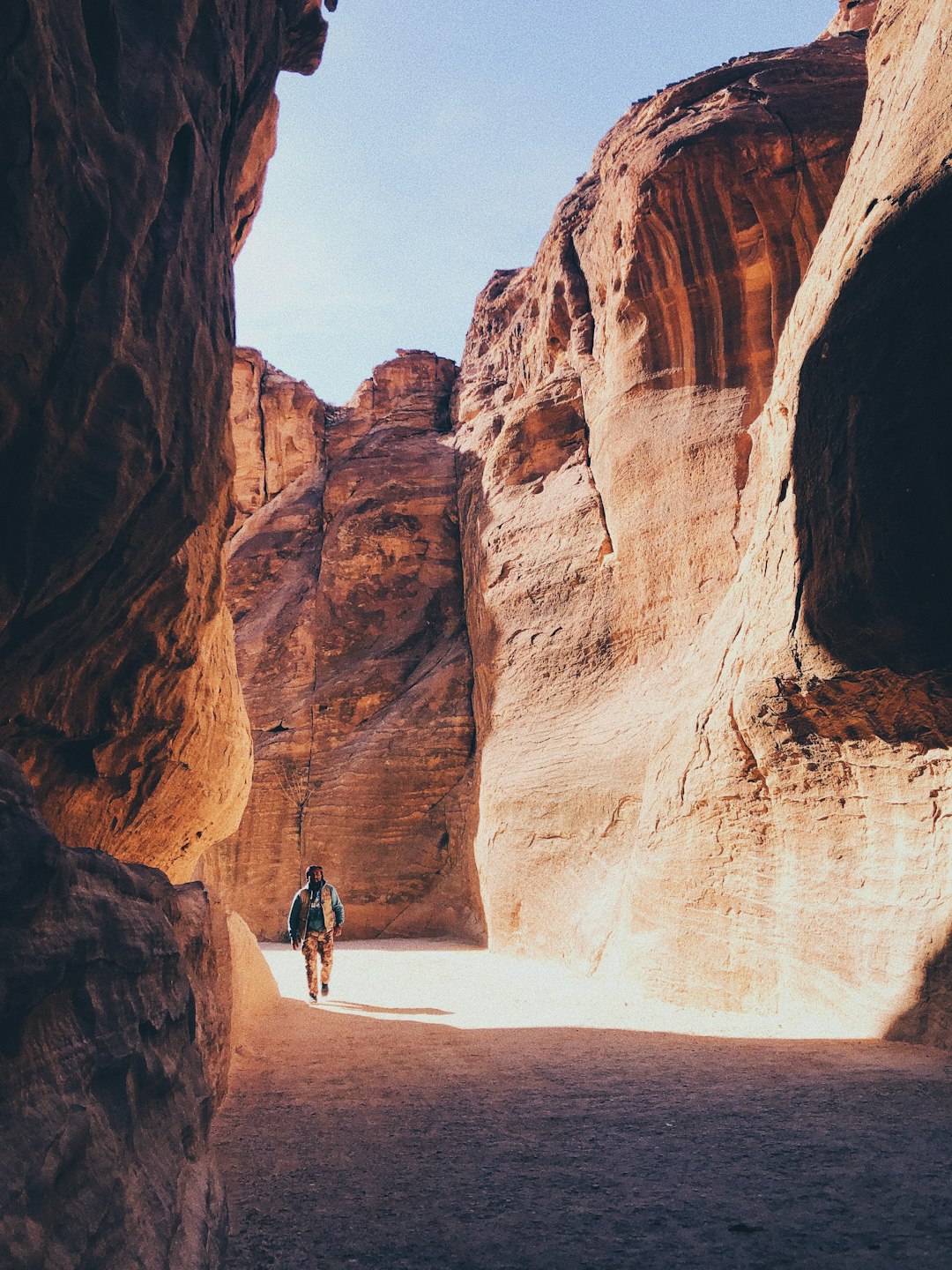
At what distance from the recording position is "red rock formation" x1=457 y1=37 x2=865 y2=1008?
1315 cm

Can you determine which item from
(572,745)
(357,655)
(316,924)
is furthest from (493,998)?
(357,655)

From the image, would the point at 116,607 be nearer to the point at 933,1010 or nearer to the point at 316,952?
the point at 316,952

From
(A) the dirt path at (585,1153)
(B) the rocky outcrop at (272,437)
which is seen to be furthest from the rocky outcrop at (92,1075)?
(B) the rocky outcrop at (272,437)

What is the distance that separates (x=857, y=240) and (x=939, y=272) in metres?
1.15

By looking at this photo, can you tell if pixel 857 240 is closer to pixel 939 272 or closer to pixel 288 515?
pixel 939 272

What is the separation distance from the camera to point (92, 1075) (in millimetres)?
2465

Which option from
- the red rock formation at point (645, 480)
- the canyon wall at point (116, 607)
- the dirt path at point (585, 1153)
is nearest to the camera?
the canyon wall at point (116, 607)

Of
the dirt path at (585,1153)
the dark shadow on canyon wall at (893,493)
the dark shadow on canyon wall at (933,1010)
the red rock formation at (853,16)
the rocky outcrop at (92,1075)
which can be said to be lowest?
the dirt path at (585,1153)

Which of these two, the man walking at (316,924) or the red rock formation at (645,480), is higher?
the red rock formation at (645,480)

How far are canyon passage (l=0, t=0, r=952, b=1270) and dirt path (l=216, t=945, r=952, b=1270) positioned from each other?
0.10 ft

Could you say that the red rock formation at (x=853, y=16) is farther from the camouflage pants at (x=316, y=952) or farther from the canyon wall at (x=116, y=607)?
the camouflage pants at (x=316, y=952)

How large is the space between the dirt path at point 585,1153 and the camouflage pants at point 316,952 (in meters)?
2.37

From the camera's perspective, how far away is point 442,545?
21703 mm

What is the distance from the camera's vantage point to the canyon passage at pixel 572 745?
2.99 meters
